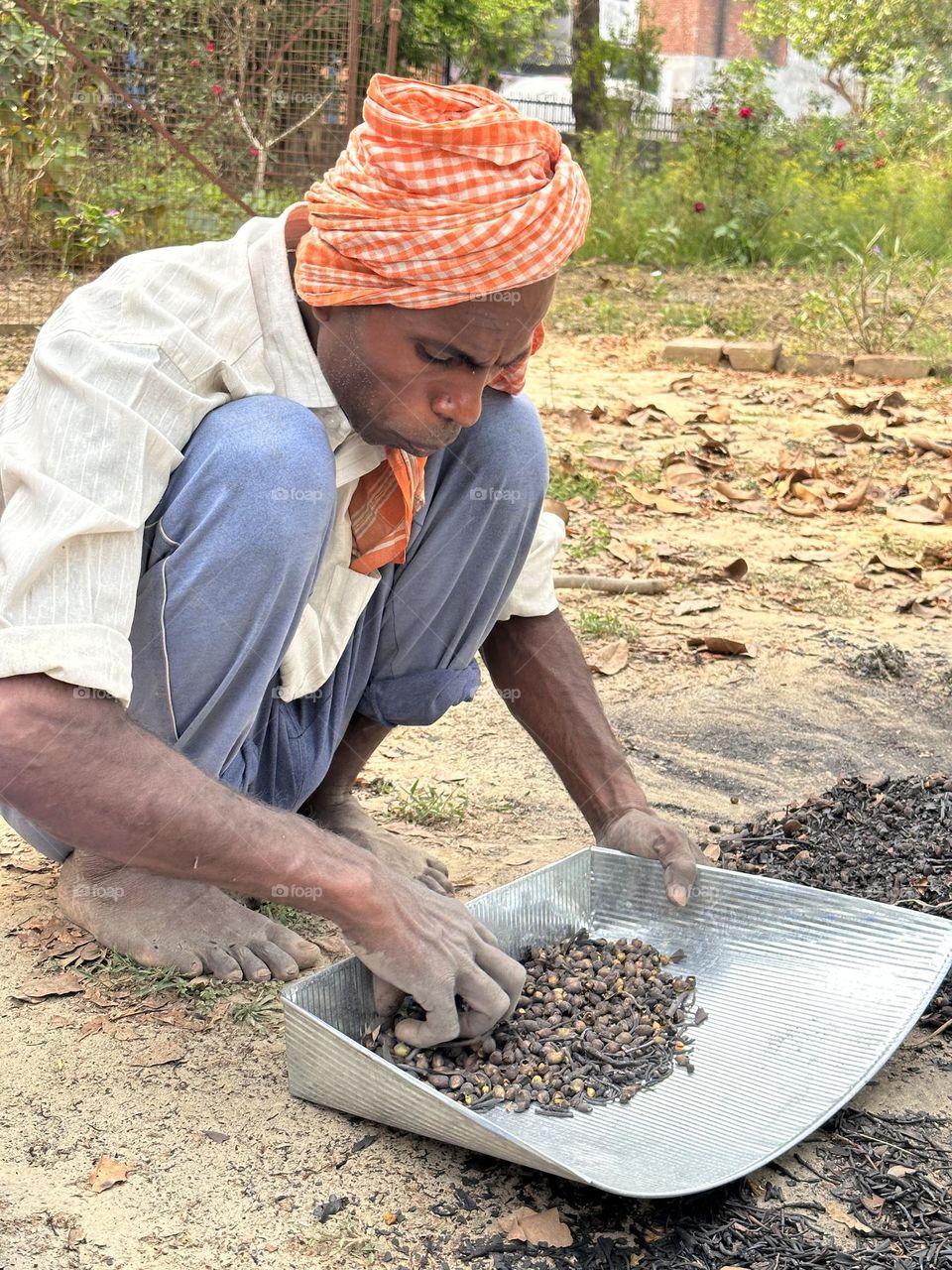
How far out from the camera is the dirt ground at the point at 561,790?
5.46ft

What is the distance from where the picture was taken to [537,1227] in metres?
1.63

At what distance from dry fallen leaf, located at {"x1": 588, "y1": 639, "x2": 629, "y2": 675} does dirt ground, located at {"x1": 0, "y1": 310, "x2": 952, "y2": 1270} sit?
1 centimetres

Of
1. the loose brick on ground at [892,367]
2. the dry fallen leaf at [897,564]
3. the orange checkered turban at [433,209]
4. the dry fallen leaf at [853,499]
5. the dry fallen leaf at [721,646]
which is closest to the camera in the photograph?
the orange checkered turban at [433,209]

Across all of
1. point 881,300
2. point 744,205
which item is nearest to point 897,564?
point 881,300

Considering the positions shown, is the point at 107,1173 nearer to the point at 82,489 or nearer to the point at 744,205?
the point at 82,489

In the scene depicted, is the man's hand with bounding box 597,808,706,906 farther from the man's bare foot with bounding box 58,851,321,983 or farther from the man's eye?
the man's eye

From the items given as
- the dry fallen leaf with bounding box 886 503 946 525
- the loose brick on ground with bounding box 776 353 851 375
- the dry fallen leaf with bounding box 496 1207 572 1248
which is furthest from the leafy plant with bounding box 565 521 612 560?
the loose brick on ground with bounding box 776 353 851 375

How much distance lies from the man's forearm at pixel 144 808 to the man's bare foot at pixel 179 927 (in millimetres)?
476

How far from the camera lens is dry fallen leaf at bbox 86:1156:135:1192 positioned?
5.56 ft

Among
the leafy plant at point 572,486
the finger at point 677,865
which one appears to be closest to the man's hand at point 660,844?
the finger at point 677,865

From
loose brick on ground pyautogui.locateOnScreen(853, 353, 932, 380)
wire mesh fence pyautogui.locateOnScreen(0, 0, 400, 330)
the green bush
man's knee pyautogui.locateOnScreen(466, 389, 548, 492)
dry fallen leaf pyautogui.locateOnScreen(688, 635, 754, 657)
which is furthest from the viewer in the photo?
the green bush

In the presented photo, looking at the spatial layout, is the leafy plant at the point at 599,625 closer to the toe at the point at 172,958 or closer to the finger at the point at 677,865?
the finger at the point at 677,865

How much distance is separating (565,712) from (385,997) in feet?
2.27

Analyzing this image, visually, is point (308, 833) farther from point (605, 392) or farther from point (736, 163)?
point (736, 163)
